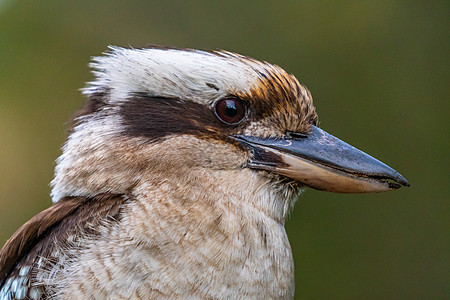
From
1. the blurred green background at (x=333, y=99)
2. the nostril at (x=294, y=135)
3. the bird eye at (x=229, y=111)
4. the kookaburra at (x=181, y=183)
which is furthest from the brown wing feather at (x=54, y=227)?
the blurred green background at (x=333, y=99)

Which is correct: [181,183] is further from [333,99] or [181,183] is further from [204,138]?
[333,99]

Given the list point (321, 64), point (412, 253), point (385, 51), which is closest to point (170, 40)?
point (321, 64)

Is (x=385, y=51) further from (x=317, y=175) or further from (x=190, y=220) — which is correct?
(x=190, y=220)

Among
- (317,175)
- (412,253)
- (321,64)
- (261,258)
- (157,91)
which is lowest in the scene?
(412,253)

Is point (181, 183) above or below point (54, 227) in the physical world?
above

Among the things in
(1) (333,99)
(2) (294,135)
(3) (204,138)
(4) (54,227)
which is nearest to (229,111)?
(3) (204,138)

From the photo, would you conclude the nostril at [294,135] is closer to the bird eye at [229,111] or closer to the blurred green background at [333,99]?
the bird eye at [229,111]

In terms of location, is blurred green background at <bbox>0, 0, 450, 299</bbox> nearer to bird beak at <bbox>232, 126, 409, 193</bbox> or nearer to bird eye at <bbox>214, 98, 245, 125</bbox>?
bird beak at <bbox>232, 126, 409, 193</bbox>
